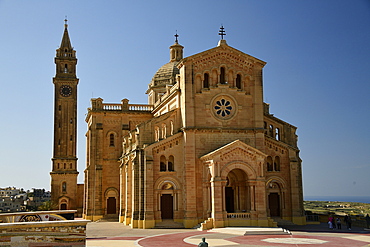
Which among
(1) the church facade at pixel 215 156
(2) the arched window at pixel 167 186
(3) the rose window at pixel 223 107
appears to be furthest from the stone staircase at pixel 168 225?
(3) the rose window at pixel 223 107

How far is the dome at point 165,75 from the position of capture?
63.7 m

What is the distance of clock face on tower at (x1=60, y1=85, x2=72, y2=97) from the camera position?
66.6m

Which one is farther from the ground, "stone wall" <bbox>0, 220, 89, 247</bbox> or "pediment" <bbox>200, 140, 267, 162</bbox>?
"pediment" <bbox>200, 140, 267, 162</bbox>

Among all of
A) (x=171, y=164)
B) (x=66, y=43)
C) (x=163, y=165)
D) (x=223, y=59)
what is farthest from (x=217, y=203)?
(x=66, y=43)

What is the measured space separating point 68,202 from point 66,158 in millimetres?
6034

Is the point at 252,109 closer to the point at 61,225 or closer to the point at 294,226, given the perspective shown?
the point at 294,226

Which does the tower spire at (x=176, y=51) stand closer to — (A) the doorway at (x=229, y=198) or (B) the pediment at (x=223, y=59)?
(B) the pediment at (x=223, y=59)

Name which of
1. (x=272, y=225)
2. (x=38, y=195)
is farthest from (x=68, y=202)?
(x=38, y=195)

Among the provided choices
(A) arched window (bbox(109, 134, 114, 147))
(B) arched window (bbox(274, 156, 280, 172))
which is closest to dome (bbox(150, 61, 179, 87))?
(A) arched window (bbox(109, 134, 114, 147))

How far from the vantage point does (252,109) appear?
45031mm

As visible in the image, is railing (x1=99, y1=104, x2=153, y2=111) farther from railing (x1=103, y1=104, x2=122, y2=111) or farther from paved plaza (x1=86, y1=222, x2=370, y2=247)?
Answer: paved plaza (x1=86, y1=222, x2=370, y2=247)

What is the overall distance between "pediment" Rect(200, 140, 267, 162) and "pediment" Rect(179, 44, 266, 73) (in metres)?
8.34

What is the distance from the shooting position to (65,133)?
65938 millimetres

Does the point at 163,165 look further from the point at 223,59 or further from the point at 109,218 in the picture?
the point at 109,218
